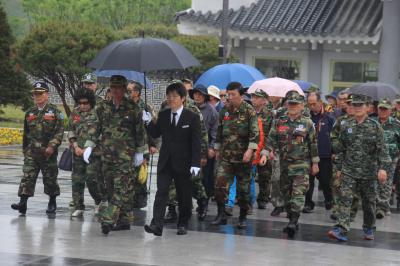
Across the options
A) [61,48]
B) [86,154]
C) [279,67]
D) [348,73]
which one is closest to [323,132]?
[86,154]

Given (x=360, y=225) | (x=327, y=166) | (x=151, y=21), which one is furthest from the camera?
(x=151, y=21)

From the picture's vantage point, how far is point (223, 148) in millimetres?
12094

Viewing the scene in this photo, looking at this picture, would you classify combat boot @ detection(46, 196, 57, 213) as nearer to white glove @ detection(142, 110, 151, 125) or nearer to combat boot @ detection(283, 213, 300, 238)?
white glove @ detection(142, 110, 151, 125)

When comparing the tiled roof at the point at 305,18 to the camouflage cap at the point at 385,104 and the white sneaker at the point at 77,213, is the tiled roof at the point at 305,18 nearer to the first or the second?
the camouflage cap at the point at 385,104

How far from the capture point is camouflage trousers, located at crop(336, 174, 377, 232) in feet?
36.7

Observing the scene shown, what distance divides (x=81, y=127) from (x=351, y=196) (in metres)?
3.84

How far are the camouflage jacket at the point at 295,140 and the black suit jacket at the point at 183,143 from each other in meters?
1.21

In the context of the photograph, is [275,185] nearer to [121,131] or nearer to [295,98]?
[295,98]

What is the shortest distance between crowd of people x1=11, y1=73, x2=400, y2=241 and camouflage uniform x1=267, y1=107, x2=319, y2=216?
13 millimetres

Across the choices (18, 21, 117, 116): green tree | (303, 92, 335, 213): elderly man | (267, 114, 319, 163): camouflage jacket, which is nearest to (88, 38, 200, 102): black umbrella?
(267, 114, 319, 163): camouflage jacket

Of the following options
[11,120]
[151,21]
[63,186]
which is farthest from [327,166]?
[151,21]

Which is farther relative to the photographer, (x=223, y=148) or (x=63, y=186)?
(x=63, y=186)

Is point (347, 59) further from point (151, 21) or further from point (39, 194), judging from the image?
point (151, 21)

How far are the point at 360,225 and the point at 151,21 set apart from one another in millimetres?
48838
